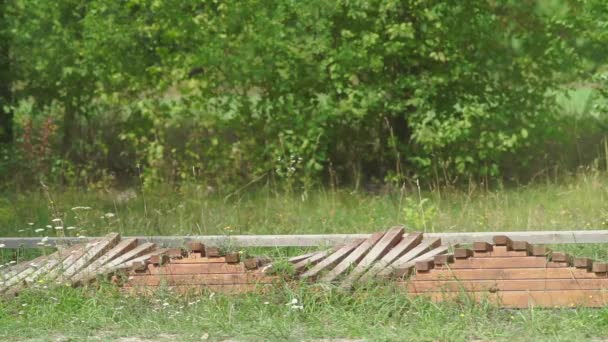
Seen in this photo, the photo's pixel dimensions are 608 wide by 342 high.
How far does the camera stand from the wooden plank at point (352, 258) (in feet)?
25.8

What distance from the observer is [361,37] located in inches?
498

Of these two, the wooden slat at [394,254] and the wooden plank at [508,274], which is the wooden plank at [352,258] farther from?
the wooden plank at [508,274]

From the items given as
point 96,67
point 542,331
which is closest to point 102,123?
point 96,67

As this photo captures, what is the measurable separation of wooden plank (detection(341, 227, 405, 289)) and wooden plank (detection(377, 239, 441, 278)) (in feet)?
0.41

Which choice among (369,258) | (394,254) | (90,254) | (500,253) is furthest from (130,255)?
(500,253)

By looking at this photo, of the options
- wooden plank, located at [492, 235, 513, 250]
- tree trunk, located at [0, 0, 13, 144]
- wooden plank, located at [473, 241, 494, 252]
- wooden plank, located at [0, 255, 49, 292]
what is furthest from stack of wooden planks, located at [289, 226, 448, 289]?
tree trunk, located at [0, 0, 13, 144]

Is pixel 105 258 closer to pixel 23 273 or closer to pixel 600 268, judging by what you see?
pixel 23 273

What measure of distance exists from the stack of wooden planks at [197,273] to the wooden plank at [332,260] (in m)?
0.24

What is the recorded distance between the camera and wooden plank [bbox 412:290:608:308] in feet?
24.8

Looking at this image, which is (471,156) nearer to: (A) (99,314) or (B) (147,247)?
(B) (147,247)

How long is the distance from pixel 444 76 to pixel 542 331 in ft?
20.6

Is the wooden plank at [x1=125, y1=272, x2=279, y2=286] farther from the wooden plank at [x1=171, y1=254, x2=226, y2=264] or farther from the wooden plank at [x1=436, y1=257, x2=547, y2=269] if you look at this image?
the wooden plank at [x1=436, y1=257, x2=547, y2=269]

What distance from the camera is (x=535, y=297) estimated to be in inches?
299

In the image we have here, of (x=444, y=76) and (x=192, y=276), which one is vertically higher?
(x=444, y=76)
